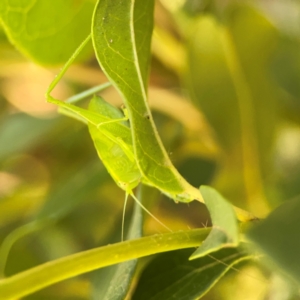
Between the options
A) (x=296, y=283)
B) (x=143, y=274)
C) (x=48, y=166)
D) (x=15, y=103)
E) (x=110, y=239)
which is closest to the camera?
(x=296, y=283)

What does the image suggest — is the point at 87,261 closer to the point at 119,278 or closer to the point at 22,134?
the point at 119,278

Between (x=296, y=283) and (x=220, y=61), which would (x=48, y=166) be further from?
(x=296, y=283)

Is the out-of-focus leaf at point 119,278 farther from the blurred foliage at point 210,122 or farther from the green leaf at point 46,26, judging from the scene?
the green leaf at point 46,26

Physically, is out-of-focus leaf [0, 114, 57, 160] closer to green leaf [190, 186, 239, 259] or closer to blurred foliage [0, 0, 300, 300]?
blurred foliage [0, 0, 300, 300]

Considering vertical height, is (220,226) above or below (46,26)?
below

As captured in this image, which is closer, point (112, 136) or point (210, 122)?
point (112, 136)

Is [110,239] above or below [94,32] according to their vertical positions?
below

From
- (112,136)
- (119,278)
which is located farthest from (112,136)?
(119,278)

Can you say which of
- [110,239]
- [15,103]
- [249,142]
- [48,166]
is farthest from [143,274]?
[15,103]
